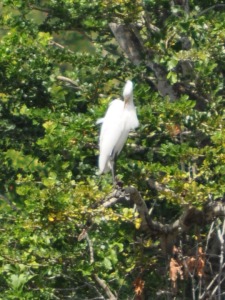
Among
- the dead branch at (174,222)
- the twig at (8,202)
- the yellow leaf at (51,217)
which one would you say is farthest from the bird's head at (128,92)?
the yellow leaf at (51,217)

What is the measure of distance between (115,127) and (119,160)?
→ 42cm

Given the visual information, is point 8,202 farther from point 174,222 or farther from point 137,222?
point 137,222

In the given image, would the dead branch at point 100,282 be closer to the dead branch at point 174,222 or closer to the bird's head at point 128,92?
the dead branch at point 174,222

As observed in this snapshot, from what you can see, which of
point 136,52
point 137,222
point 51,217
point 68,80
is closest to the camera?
point 51,217

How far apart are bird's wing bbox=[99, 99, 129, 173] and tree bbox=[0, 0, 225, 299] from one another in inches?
3.3

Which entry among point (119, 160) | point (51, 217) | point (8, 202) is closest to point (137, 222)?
point (51, 217)

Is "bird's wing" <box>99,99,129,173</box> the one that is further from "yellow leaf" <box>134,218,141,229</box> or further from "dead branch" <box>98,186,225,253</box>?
"yellow leaf" <box>134,218,141,229</box>

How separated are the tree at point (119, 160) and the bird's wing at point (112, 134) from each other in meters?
0.08

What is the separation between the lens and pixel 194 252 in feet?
24.0

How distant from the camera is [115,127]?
23.9ft

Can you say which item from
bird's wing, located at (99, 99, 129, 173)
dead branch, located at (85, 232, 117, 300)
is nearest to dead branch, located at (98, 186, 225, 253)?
dead branch, located at (85, 232, 117, 300)

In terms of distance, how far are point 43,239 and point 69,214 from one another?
40cm

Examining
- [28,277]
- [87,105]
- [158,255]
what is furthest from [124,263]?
[87,105]

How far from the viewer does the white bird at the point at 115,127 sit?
23.1ft
